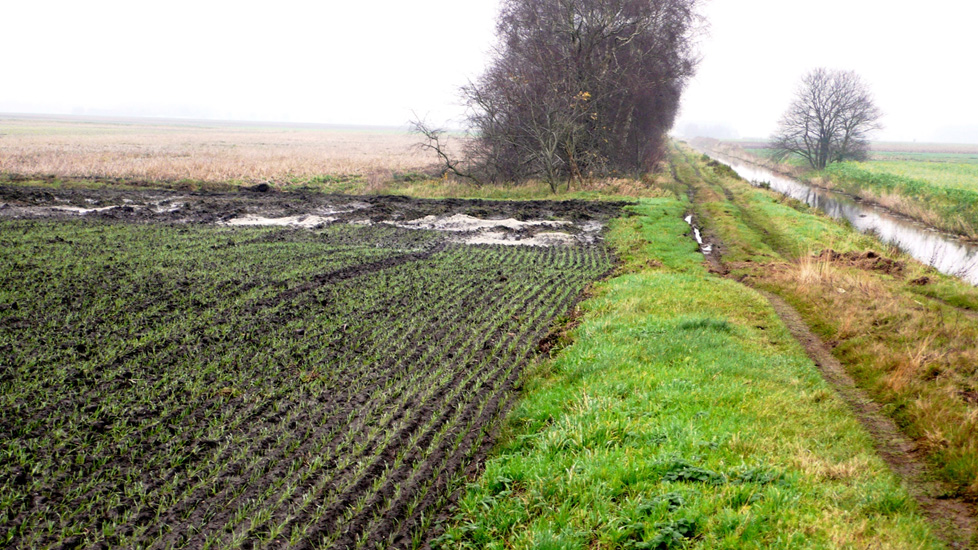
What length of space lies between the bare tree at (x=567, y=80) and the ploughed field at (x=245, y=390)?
19469 millimetres

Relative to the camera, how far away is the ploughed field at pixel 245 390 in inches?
205

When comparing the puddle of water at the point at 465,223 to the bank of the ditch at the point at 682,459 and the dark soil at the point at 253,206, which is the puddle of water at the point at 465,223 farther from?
the bank of the ditch at the point at 682,459

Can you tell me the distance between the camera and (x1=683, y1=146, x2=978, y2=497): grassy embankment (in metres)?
6.76

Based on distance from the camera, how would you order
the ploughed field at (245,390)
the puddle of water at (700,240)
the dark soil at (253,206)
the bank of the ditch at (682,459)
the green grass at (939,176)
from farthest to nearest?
1. the green grass at (939,176)
2. the dark soil at (253,206)
3. the puddle of water at (700,240)
4. the ploughed field at (245,390)
5. the bank of the ditch at (682,459)

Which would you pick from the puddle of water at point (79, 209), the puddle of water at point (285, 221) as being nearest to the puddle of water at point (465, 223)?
the puddle of water at point (285, 221)

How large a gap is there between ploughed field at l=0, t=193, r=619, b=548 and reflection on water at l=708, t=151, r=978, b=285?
15530 millimetres

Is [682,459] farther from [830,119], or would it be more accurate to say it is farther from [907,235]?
[830,119]

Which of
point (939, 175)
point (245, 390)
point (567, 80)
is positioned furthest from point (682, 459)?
point (939, 175)

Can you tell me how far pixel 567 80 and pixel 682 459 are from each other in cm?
3021

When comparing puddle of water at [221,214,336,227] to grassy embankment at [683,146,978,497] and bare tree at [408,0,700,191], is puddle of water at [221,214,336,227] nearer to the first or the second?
bare tree at [408,0,700,191]

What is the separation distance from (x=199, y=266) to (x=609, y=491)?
12.2 metres

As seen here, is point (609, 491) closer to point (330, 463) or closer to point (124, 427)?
point (330, 463)

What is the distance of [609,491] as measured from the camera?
523cm

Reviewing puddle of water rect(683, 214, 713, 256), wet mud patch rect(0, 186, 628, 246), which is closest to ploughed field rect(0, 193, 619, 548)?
wet mud patch rect(0, 186, 628, 246)
